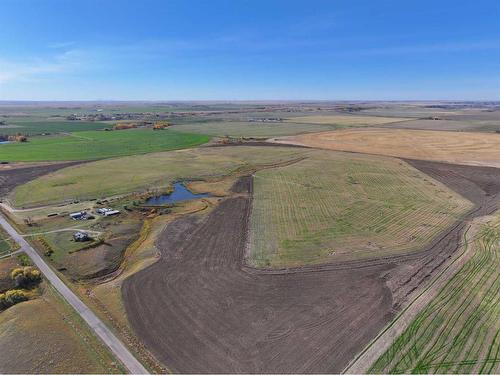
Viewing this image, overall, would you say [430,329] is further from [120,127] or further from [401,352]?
[120,127]

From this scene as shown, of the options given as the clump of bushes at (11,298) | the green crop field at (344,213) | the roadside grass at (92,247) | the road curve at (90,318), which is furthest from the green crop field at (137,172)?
the clump of bushes at (11,298)

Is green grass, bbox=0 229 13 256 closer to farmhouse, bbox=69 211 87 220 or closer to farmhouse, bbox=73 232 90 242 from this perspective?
farmhouse, bbox=73 232 90 242

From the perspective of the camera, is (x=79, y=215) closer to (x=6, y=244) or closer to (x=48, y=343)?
(x=6, y=244)

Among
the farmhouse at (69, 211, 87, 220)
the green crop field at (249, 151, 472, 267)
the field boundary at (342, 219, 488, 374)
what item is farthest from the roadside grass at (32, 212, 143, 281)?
A: the field boundary at (342, 219, 488, 374)

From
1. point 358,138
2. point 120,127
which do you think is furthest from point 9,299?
point 120,127

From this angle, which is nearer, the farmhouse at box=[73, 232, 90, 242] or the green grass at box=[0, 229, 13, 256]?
the green grass at box=[0, 229, 13, 256]

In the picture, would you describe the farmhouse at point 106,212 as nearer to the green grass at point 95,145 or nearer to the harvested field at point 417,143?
the green grass at point 95,145
